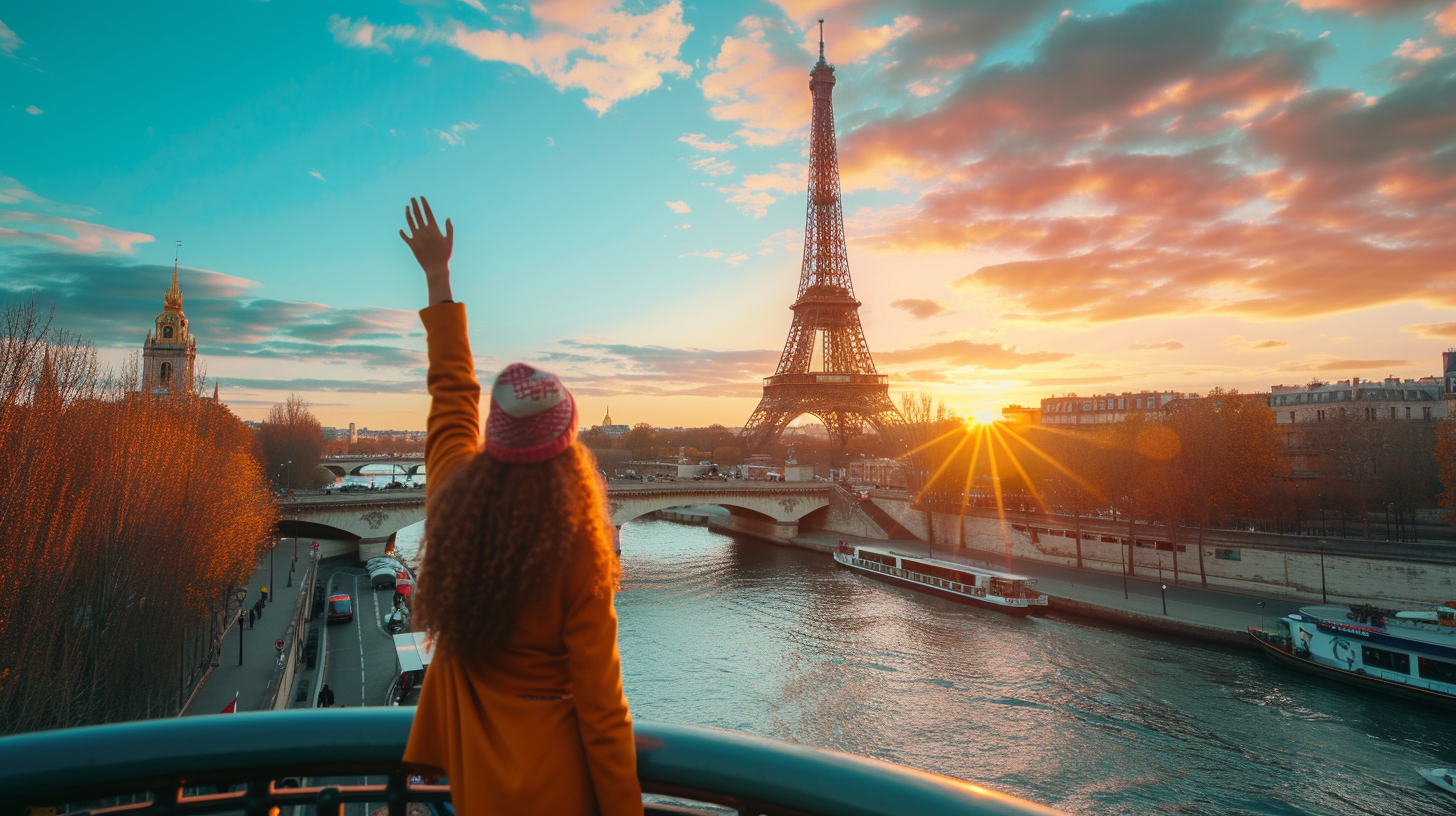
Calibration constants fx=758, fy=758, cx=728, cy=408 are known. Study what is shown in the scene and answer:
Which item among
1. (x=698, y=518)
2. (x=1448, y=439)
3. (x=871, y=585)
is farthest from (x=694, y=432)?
(x=1448, y=439)

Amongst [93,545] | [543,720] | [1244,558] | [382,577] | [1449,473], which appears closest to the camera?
[543,720]

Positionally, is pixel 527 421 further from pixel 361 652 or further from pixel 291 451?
pixel 291 451

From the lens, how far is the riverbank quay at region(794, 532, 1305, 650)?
15.9 m

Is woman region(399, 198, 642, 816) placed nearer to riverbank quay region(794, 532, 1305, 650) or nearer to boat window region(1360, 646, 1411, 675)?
boat window region(1360, 646, 1411, 675)

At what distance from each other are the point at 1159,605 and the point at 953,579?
4.94 m

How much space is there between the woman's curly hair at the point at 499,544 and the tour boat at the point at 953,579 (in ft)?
62.9

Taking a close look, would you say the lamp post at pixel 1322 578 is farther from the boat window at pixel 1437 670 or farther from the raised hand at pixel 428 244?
the raised hand at pixel 428 244

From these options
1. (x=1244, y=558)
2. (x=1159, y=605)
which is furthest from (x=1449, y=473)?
(x=1159, y=605)

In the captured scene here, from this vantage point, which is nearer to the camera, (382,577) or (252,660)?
(252,660)

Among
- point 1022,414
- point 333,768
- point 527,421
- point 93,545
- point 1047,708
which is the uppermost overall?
point 1022,414

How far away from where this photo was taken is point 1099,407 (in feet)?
184

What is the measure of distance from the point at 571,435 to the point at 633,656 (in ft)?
47.7

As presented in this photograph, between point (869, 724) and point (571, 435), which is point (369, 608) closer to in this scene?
point (869, 724)

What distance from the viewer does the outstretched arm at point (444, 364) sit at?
1.32 m
